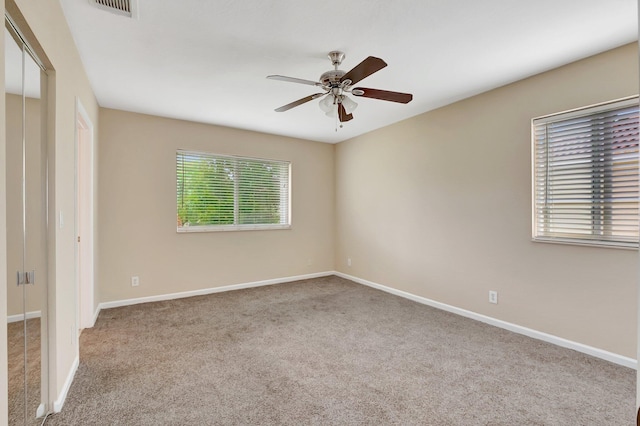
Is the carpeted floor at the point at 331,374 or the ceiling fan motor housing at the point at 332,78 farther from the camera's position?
the ceiling fan motor housing at the point at 332,78

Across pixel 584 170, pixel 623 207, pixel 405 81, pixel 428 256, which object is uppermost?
pixel 405 81

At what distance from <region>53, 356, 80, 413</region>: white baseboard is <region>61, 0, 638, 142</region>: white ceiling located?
247 cm

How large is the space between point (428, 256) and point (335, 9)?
10.1 feet

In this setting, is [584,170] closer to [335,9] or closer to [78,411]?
[335,9]

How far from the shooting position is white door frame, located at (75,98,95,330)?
3.14 m

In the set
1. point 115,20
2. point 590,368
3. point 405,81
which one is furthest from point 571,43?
point 115,20

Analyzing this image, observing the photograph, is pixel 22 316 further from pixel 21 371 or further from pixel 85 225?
pixel 85 225

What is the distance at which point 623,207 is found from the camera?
2461 millimetres

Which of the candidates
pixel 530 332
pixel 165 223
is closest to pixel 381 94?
pixel 530 332

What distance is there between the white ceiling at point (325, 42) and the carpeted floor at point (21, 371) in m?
1.94

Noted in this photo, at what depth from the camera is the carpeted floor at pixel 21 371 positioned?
135 centimetres

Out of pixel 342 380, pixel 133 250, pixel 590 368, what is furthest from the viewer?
pixel 133 250

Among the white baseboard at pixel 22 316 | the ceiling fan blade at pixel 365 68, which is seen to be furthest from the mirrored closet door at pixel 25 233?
the ceiling fan blade at pixel 365 68

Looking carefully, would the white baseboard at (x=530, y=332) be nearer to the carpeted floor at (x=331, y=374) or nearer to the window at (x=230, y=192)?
the carpeted floor at (x=331, y=374)
